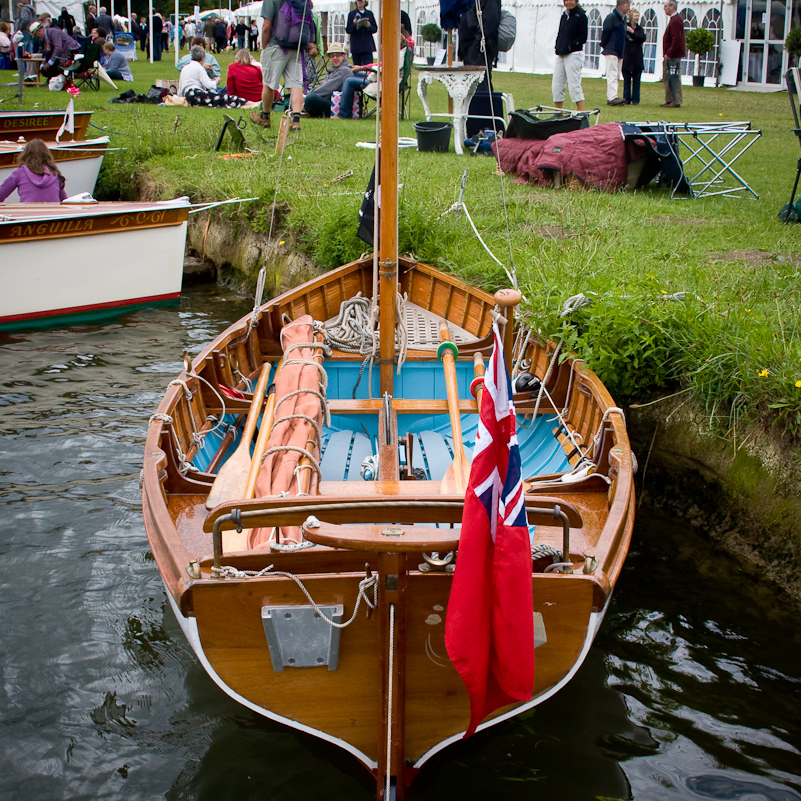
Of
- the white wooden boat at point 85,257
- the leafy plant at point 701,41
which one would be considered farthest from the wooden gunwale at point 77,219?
the leafy plant at point 701,41

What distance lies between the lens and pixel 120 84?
21.1 metres

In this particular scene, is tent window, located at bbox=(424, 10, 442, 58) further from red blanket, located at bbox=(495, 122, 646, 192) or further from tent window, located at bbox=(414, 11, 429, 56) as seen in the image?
red blanket, located at bbox=(495, 122, 646, 192)

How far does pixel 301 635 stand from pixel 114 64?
849 inches

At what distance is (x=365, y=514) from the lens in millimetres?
2699

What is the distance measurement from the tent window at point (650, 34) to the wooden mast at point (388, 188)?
68.6ft

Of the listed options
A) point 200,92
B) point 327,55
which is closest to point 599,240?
point 327,55

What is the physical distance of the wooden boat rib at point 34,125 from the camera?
12.0m

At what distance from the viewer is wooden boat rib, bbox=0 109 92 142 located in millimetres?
12039

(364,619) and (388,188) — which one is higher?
(388,188)

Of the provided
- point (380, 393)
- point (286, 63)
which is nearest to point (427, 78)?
point (286, 63)

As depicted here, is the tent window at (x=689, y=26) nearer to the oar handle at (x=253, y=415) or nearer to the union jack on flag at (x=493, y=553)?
the oar handle at (x=253, y=415)

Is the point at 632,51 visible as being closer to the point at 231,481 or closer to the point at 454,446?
the point at 454,446

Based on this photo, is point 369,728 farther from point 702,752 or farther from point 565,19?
point 565,19

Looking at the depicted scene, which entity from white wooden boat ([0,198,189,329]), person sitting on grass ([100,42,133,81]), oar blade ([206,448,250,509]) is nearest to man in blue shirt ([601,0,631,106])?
white wooden boat ([0,198,189,329])
